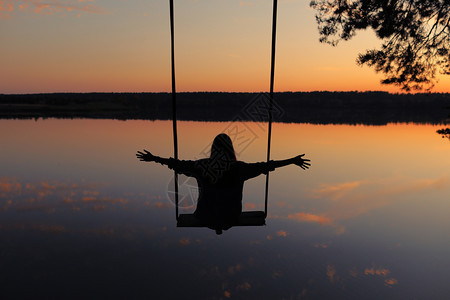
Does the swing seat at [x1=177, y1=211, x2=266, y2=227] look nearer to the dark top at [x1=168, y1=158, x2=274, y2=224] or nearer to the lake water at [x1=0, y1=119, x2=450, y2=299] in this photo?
the dark top at [x1=168, y1=158, x2=274, y2=224]

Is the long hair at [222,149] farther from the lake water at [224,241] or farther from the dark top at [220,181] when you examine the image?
the lake water at [224,241]

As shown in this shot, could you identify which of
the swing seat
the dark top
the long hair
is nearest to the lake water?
the swing seat

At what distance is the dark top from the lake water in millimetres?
1294

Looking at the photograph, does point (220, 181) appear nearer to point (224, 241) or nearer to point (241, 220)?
point (241, 220)

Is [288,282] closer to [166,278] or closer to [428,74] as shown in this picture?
[166,278]

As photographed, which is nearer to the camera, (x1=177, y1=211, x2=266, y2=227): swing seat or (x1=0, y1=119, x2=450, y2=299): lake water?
(x1=177, y1=211, x2=266, y2=227): swing seat

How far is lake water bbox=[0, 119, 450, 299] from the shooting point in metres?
7.45

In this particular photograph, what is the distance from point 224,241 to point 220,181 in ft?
17.6

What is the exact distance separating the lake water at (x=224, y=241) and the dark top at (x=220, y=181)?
1294mm

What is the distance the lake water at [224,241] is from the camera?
7449 mm

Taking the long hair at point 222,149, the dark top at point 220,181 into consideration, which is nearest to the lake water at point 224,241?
the dark top at point 220,181

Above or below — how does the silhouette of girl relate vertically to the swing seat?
above

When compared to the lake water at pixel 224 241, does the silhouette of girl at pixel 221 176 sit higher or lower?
higher

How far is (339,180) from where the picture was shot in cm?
1922
